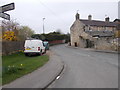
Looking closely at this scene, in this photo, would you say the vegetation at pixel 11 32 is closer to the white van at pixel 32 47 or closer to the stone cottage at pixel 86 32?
the white van at pixel 32 47

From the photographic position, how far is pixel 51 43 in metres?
51.1

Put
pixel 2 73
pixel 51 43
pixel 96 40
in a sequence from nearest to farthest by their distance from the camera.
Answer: pixel 2 73, pixel 96 40, pixel 51 43

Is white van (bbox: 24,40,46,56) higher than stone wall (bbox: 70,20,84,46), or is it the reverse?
stone wall (bbox: 70,20,84,46)

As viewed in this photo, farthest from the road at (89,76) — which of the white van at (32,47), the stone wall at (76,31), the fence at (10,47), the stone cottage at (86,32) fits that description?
the stone wall at (76,31)

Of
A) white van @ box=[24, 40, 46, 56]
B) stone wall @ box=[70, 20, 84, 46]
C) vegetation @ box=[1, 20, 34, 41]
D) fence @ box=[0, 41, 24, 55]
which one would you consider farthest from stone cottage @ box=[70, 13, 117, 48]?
white van @ box=[24, 40, 46, 56]

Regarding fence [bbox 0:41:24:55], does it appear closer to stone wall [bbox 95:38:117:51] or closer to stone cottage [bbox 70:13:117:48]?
stone wall [bbox 95:38:117:51]

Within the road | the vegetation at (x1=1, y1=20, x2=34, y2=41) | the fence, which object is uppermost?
the vegetation at (x1=1, y1=20, x2=34, y2=41)

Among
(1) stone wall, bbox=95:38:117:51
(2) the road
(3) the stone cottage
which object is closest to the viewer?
(2) the road

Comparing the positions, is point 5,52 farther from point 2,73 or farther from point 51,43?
point 51,43

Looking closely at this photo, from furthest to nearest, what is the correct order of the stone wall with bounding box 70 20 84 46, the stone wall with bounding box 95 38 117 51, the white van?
the stone wall with bounding box 70 20 84 46, the stone wall with bounding box 95 38 117 51, the white van

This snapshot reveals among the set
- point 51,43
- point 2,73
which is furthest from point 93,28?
point 2,73

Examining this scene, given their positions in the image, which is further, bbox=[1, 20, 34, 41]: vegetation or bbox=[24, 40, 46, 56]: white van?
bbox=[1, 20, 34, 41]: vegetation

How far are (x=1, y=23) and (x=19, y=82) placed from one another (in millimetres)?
24883

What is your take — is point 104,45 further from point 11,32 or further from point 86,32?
point 11,32
